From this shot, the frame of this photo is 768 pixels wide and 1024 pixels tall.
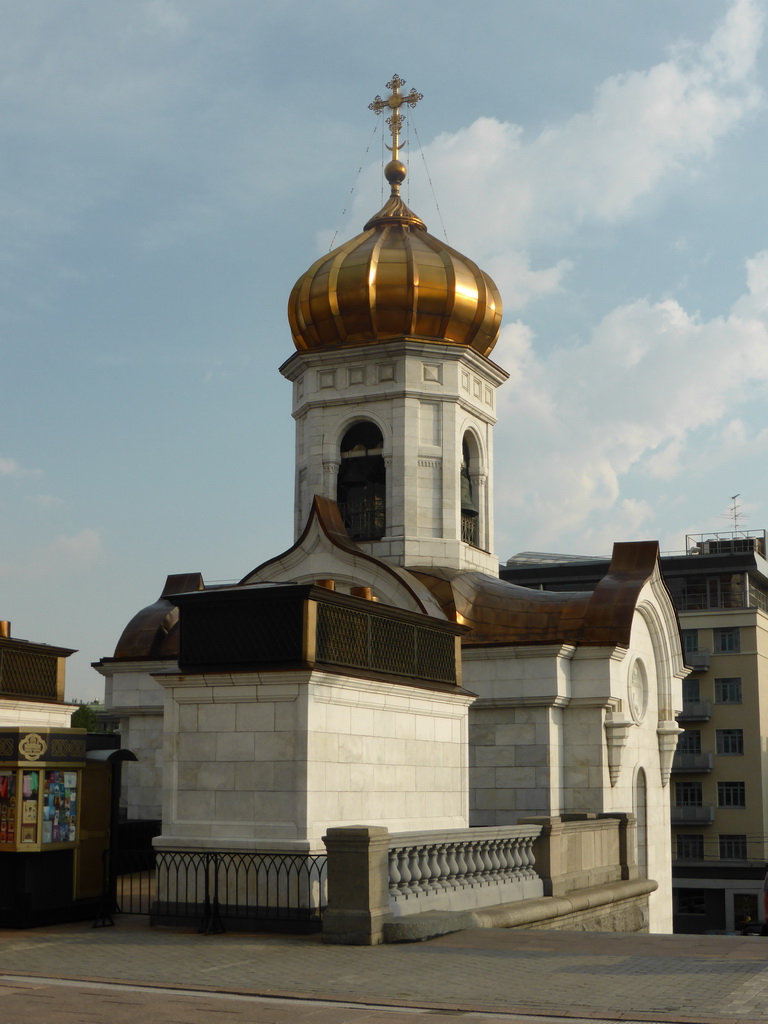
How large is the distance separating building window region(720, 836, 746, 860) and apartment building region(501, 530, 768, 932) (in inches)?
1.6

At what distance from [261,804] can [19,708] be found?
8.50 meters

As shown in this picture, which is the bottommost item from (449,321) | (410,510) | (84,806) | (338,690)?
(84,806)

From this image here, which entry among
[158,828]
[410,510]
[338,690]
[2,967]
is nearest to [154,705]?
[158,828]

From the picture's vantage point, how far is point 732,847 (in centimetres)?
5244

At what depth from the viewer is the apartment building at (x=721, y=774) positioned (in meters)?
52.2

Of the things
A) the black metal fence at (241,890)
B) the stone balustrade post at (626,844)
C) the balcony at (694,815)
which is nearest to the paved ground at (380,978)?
the black metal fence at (241,890)

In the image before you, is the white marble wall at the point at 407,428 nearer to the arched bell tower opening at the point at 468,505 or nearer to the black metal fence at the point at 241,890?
the arched bell tower opening at the point at 468,505

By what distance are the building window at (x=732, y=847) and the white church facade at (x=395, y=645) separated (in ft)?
95.5

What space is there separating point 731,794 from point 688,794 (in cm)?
178

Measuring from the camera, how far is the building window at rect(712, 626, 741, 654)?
5412 centimetres

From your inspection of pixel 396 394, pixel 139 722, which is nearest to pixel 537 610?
pixel 396 394

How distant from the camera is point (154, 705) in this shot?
25.3 meters

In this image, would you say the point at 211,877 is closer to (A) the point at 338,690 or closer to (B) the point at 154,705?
(A) the point at 338,690

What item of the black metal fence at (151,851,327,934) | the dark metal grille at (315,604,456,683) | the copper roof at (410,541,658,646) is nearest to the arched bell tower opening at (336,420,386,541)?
the copper roof at (410,541,658,646)
